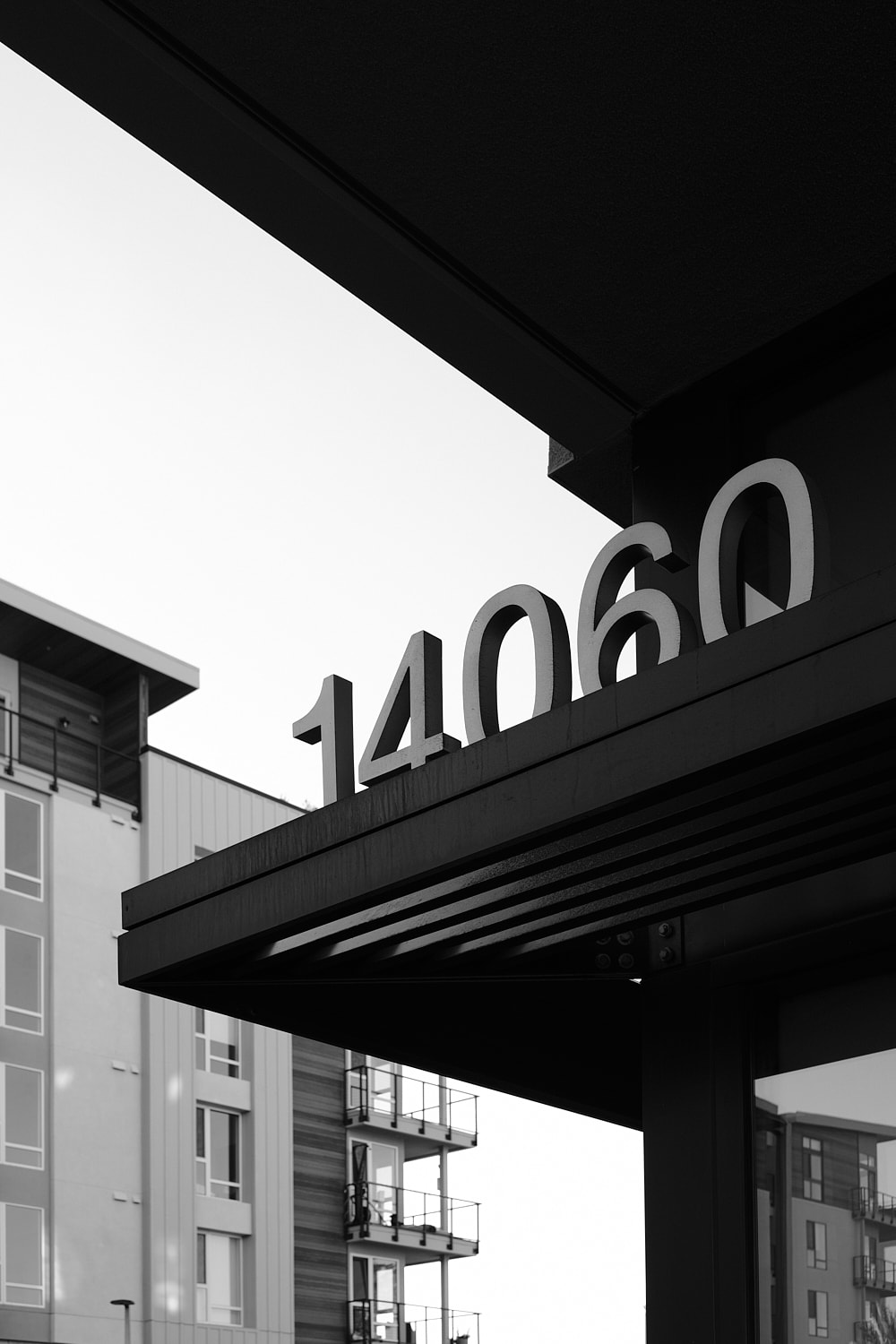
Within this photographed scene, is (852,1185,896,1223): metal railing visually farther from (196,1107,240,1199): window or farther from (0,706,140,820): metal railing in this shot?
(196,1107,240,1199): window

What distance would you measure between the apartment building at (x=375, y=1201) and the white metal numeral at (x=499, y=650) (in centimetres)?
2487

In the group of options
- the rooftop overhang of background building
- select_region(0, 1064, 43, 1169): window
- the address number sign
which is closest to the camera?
the address number sign

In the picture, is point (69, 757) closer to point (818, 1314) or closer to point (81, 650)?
point (81, 650)

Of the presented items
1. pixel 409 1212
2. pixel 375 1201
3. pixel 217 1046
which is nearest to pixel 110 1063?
pixel 217 1046

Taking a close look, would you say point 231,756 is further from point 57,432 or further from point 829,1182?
point 829,1182

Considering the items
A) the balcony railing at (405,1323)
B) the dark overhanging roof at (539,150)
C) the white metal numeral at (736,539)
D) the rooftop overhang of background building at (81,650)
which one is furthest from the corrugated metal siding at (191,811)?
the white metal numeral at (736,539)

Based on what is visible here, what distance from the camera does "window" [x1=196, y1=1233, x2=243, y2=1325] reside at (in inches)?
1015

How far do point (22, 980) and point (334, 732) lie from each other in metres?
21.5

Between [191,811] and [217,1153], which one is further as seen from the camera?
[191,811]

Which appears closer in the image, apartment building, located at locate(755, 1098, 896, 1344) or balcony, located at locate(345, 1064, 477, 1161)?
apartment building, located at locate(755, 1098, 896, 1344)

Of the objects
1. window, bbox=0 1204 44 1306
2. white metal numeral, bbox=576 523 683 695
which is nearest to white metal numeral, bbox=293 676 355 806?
white metal numeral, bbox=576 523 683 695

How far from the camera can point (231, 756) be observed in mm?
35281

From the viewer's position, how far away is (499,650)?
4098 mm

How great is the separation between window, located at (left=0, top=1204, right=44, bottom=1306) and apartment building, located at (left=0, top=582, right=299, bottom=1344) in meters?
0.03
